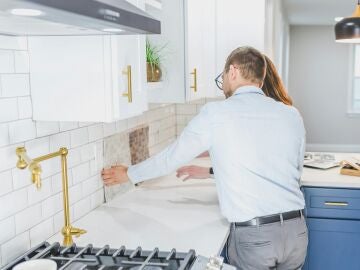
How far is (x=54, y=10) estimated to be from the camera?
1011 mm

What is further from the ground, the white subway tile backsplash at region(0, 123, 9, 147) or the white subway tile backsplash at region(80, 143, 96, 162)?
the white subway tile backsplash at region(0, 123, 9, 147)

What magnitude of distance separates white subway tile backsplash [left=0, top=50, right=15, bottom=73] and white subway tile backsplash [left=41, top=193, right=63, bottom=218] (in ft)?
1.85

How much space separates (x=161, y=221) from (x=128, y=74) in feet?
2.46

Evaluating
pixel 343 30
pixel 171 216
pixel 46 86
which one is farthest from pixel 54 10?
pixel 343 30

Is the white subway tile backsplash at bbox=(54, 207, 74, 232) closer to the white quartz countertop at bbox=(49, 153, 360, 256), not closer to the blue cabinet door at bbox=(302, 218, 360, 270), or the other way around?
the white quartz countertop at bbox=(49, 153, 360, 256)

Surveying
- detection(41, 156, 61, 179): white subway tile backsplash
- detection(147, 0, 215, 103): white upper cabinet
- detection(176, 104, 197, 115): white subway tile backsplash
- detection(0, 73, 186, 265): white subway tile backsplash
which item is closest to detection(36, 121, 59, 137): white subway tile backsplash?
detection(0, 73, 186, 265): white subway tile backsplash

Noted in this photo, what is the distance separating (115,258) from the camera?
175cm

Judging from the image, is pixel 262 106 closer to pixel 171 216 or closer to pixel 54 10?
pixel 171 216

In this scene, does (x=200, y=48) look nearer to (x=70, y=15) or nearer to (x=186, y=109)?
(x=186, y=109)

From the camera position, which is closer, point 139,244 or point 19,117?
point 19,117

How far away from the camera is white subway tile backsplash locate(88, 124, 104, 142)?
238 cm

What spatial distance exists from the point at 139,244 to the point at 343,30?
2.24m

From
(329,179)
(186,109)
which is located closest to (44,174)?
(329,179)

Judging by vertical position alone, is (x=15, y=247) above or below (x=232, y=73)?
below
